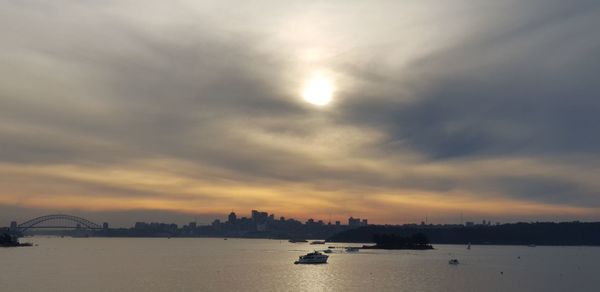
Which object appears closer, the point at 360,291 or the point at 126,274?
the point at 360,291

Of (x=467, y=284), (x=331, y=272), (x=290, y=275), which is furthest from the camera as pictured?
(x=331, y=272)

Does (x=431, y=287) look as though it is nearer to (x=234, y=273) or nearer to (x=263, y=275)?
(x=263, y=275)

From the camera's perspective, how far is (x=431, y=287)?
119875 millimetres

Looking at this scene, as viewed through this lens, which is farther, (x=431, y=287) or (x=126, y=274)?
(x=126, y=274)

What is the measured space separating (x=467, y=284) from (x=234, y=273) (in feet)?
191

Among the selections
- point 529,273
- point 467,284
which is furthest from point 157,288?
point 529,273

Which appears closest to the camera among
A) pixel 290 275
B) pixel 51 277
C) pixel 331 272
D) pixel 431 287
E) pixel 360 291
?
pixel 360 291

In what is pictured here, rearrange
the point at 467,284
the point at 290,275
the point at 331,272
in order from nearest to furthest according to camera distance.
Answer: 1. the point at 467,284
2. the point at 290,275
3. the point at 331,272

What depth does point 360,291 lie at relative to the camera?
11194cm

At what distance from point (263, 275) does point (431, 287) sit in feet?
148

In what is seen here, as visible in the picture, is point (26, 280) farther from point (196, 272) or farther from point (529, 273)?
point (529, 273)

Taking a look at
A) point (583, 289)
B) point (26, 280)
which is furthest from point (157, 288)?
point (583, 289)

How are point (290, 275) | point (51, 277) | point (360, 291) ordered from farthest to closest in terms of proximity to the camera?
point (290, 275) < point (51, 277) < point (360, 291)

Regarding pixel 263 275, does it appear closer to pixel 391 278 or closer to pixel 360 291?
pixel 391 278
